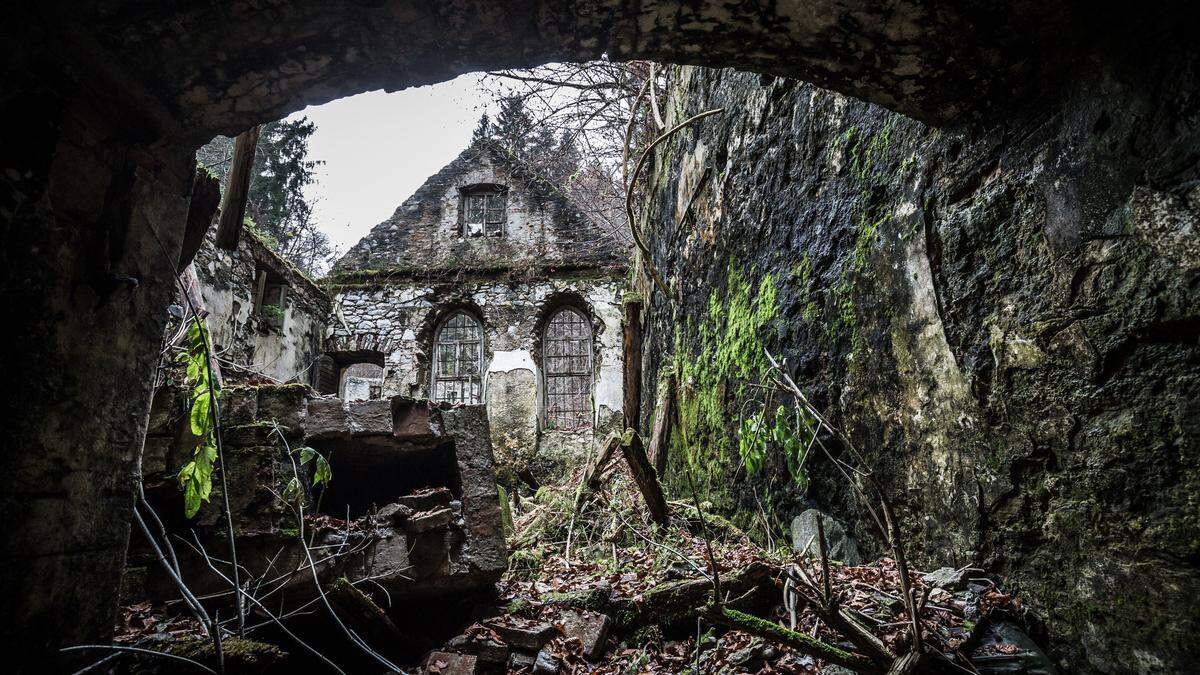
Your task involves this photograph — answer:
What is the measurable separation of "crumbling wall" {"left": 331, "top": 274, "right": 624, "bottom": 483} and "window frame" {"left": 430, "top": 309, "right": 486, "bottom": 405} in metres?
0.10

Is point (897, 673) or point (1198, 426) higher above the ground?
point (1198, 426)

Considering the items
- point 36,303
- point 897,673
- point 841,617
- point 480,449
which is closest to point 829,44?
point 841,617

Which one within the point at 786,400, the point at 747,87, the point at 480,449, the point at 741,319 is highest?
the point at 747,87

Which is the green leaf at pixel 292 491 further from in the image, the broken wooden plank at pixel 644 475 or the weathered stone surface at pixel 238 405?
the broken wooden plank at pixel 644 475

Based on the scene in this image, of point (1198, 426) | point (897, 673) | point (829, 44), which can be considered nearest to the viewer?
point (1198, 426)

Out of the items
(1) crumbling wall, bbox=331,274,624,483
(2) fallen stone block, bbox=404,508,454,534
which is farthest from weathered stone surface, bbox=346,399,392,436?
(1) crumbling wall, bbox=331,274,624,483

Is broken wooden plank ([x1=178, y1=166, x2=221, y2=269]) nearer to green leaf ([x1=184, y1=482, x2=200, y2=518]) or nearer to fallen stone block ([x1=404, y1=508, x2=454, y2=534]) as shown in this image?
green leaf ([x1=184, y1=482, x2=200, y2=518])

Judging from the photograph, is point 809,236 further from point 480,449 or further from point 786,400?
point 480,449

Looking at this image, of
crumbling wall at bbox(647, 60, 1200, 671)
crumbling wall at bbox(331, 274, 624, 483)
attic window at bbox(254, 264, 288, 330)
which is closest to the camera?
crumbling wall at bbox(647, 60, 1200, 671)

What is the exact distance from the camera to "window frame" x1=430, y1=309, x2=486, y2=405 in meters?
10.8

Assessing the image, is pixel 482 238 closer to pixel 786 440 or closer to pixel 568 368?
pixel 568 368

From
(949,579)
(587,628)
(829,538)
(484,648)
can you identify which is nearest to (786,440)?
(829,538)

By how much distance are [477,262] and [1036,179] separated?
10631mm

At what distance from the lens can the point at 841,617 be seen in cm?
161
